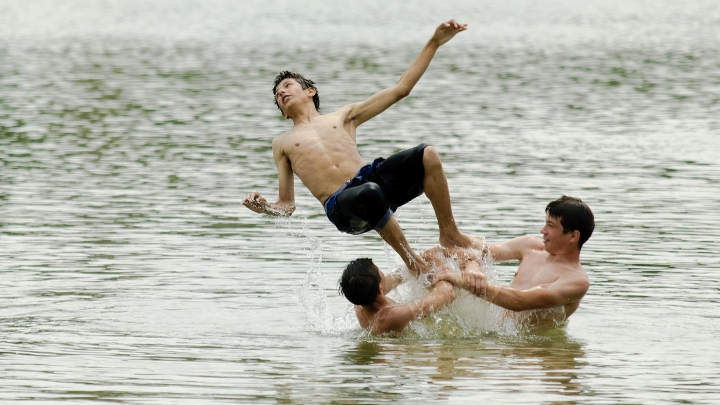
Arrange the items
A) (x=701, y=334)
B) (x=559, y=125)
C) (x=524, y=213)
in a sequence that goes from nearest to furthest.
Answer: (x=701, y=334) < (x=524, y=213) < (x=559, y=125)

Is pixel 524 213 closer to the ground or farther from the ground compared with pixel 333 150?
closer to the ground

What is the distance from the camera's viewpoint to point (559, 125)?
2564cm

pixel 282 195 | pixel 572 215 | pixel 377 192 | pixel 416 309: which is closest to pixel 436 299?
pixel 416 309

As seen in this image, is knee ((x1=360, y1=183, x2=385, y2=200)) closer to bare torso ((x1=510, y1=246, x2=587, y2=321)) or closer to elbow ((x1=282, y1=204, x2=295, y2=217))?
elbow ((x1=282, y1=204, x2=295, y2=217))

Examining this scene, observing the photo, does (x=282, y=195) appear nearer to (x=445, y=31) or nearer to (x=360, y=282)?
(x=360, y=282)

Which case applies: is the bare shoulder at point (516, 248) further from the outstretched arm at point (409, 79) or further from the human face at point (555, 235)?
the outstretched arm at point (409, 79)

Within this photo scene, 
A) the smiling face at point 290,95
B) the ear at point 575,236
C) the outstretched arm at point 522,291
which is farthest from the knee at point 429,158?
the smiling face at point 290,95

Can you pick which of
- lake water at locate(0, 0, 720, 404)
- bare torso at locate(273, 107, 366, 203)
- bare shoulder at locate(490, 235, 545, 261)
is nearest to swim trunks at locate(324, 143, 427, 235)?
bare torso at locate(273, 107, 366, 203)

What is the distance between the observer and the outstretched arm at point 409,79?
431 inches

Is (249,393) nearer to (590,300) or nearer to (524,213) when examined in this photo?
(590,300)

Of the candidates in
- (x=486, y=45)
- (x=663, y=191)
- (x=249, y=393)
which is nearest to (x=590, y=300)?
(x=249, y=393)

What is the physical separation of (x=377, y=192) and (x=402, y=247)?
2.06 ft

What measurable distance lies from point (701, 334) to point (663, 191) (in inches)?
294

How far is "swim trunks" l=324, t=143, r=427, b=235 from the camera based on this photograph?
406 inches
